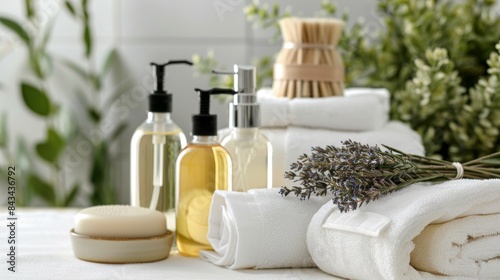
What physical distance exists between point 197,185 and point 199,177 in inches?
0.4

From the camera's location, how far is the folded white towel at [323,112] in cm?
118

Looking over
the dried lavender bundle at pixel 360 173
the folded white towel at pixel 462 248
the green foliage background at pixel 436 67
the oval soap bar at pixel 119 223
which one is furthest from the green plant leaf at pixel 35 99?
the folded white towel at pixel 462 248

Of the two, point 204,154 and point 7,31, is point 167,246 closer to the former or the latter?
point 204,154

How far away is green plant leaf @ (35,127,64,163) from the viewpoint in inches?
83.0

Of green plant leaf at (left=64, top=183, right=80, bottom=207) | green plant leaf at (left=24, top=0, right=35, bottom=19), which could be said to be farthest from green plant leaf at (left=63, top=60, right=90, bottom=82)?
green plant leaf at (left=64, top=183, right=80, bottom=207)

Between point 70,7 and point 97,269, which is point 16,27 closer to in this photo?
point 70,7

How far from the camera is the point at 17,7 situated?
7.39 feet

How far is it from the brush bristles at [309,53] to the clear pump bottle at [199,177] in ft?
1.02

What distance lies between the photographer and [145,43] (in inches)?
83.5

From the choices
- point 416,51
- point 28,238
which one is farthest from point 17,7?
point 28,238

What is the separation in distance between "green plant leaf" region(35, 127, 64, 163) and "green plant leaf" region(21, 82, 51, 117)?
59 mm

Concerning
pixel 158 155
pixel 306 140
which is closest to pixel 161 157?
pixel 158 155

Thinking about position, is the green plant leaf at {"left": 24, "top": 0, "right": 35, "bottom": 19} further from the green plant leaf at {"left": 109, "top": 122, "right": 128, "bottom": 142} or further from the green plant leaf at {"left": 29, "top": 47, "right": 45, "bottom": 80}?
the green plant leaf at {"left": 109, "top": 122, "right": 128, "bottom": 142}

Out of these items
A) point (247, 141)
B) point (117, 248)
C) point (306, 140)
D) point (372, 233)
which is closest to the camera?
point (372, 233)
